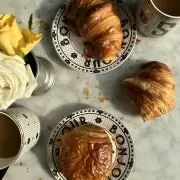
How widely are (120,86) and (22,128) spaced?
265 mm

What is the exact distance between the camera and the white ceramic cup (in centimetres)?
94

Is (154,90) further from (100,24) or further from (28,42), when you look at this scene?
(28,42)

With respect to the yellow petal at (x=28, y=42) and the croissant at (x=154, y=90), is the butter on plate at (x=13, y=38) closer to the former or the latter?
the yellow petal at (x=28, y=42)

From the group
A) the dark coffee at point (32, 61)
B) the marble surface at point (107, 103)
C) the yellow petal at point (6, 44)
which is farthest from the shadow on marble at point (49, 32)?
the yellow petal at point (6, 44)

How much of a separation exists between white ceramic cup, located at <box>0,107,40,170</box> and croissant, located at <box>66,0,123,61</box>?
0.21 m

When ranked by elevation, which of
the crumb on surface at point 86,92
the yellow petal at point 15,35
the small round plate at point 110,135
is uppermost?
the yellow petal at point 15,35

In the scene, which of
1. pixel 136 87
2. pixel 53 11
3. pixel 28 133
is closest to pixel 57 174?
pixel 28 133

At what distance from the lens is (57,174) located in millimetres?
1064

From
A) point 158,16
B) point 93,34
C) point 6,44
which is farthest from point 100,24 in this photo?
point 6,44

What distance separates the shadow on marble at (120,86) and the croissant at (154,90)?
45mm

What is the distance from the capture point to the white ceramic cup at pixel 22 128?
94 cm

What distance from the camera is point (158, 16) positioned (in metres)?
0.94

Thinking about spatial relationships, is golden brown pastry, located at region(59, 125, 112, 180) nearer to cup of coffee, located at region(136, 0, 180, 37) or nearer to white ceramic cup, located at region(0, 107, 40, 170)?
white ceramic cup, located at region(0, 107, 40, 170)

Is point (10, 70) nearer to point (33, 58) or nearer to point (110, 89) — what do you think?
point (33, 58)
